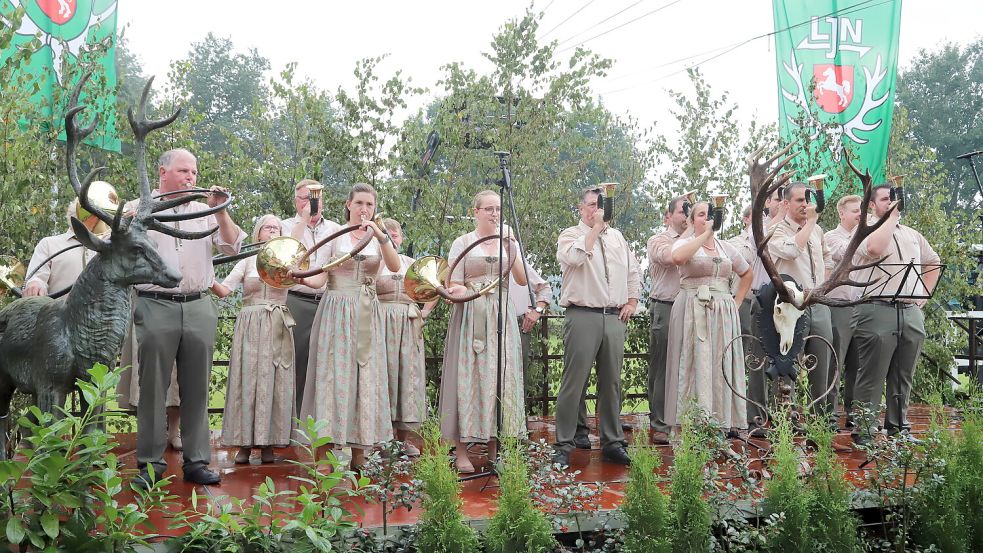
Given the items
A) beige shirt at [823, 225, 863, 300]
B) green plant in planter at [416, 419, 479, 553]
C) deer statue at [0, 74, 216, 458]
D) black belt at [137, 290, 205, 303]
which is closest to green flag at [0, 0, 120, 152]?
black belt at [137, 290, 205, 303]

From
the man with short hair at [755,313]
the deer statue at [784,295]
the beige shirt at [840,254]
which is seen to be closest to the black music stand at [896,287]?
the beige shirt at [840,254]

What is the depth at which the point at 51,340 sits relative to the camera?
3.74 meters

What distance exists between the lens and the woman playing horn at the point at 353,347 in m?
5.19

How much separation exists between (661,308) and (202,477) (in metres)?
3.59

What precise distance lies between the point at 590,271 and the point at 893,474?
86.5 inches

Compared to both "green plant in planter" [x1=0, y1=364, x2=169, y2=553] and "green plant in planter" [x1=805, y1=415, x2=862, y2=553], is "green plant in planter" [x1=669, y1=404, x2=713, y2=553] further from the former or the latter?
"green plant in planter" [x1=0, y1=364, x2=169, y2=553]

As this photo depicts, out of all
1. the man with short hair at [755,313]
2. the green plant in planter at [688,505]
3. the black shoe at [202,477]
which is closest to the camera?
the green plant in planter at [688,505]

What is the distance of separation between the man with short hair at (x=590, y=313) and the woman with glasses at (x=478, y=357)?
39cm

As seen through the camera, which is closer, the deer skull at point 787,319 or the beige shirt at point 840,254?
the deer skull at point 787,319

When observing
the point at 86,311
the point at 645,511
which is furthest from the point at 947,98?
the point at 86,311

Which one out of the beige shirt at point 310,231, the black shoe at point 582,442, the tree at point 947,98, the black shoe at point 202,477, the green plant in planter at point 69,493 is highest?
the tree at point 947,98

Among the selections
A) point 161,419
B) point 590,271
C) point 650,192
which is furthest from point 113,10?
point 650,192

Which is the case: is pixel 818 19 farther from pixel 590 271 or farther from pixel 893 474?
pixel 893 474

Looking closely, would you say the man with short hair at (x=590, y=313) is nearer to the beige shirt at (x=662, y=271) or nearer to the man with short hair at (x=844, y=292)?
the beige shirt at (x=662, y=271)
